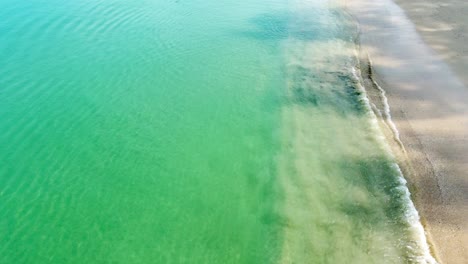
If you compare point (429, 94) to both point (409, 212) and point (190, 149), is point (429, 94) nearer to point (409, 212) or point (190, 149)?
point (409, 212)

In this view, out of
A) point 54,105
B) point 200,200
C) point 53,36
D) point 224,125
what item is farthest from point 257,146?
point 53,36

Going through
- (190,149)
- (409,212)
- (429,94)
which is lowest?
(409,212)

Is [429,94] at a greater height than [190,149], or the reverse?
[429,94]

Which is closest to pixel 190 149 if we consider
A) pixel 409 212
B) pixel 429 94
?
pixel 409 212

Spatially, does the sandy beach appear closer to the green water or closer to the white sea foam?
the white sea foam

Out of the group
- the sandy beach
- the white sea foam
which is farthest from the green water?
the sandy beach

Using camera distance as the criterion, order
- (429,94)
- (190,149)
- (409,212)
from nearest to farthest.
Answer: (409,212)
(190,149)
(429,94)
